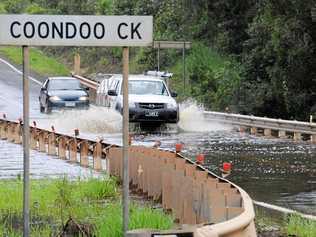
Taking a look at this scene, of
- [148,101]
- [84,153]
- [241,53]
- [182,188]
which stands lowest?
[84,153]

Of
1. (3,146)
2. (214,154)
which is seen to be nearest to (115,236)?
(214,154)

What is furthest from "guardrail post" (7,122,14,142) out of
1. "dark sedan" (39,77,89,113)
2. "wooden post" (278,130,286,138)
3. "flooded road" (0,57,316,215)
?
"dark sedan" (39,77,89,113)

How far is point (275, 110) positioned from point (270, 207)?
25.0 m

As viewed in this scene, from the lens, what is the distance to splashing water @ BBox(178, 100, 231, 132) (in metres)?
33.6

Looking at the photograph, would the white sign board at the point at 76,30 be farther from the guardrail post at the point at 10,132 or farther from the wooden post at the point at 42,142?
the guardrail post at the point at 10,132

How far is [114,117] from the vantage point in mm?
32312

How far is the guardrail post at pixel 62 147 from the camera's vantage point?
23.9m

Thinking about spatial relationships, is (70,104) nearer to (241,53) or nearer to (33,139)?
(241,53)

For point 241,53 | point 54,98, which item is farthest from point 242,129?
point 241,53

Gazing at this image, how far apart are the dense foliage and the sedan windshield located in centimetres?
545

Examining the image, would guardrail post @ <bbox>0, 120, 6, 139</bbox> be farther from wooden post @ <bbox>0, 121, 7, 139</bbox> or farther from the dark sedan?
the dark sedan

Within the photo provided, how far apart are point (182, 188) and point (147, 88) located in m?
19.9

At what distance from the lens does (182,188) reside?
42.5 feet

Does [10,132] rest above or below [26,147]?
below
